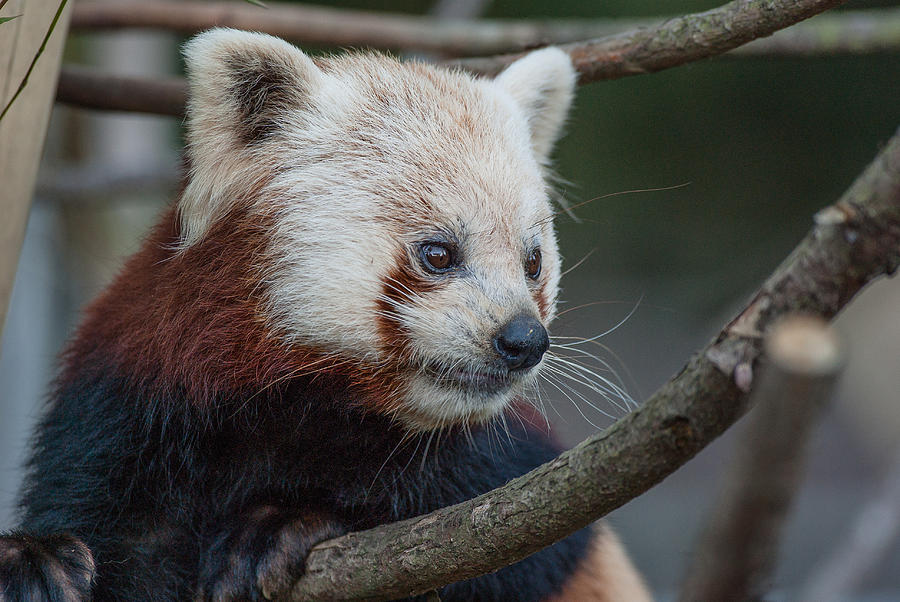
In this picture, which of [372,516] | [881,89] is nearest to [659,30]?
[372,516]

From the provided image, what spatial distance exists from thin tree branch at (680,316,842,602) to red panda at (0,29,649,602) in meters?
0.93

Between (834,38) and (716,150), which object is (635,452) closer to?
(834,38)

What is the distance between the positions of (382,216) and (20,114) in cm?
87

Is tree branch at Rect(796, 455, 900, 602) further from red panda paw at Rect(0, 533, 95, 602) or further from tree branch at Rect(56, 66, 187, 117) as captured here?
tree branch at Rect(56, 66, 187, 117)

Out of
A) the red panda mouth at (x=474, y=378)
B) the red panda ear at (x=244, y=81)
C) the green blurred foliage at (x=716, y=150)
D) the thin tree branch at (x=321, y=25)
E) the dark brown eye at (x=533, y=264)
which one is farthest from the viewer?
the green blurred foliage at (x=716, y=150)

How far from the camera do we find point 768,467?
0.85m

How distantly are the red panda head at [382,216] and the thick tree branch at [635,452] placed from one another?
15.1 inches

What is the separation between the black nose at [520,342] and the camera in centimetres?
183

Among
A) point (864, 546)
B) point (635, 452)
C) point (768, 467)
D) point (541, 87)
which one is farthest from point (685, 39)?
point (864, 546)

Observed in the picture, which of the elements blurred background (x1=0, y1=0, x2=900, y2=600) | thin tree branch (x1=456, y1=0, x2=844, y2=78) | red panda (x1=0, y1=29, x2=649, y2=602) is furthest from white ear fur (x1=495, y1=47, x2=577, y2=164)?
blurred background (x1=0, y1=0, x2=900, y2=600)

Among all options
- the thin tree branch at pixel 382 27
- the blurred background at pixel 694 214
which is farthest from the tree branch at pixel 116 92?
the blurred background at pixel 694 214

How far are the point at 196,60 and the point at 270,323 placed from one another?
1.89 feet

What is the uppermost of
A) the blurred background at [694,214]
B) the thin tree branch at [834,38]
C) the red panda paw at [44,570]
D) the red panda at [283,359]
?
the thin tree branch at [834,38]

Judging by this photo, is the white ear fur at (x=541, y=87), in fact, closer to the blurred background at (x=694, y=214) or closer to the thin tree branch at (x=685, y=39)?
the thin tree branch at (x=685, y=39)
